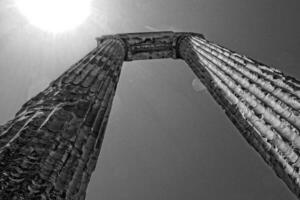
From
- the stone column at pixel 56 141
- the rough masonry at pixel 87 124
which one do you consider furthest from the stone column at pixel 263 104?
the stone column at pixel 56 141

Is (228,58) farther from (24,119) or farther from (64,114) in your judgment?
(24,119)

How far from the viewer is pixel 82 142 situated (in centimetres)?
524

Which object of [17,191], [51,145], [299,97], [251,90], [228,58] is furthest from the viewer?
[228,58]

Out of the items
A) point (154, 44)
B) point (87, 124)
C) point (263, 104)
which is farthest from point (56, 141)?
point (154, 44)

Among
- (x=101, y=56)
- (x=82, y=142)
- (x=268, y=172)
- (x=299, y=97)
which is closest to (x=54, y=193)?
(x=82, y=142)

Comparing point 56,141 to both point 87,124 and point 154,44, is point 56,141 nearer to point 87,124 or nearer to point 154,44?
point 87,124

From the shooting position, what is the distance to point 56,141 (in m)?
4.66

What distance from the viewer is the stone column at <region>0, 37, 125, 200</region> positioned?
377cm

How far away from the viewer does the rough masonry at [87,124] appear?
3980 millimetres

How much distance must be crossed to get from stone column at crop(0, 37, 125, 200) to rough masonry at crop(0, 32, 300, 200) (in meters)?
0.01

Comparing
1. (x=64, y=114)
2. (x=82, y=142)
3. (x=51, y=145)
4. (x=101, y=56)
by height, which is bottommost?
(x=51, y=145)

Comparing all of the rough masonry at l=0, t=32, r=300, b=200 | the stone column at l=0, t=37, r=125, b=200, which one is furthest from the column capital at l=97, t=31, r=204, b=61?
the stone column at l=0, t=37, r=125, b=200

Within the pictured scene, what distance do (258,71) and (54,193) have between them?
5.48m

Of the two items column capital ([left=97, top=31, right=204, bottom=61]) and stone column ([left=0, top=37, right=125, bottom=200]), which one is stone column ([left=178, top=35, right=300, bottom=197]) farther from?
column capital ([left=97, top=31, right=204, bottom=61])
